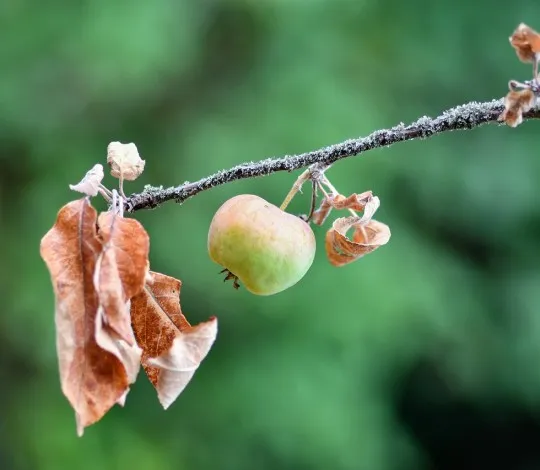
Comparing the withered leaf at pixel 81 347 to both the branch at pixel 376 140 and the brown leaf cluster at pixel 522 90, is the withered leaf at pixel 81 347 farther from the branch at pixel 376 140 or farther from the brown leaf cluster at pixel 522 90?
the brown leaf cluster at pixel 522 90

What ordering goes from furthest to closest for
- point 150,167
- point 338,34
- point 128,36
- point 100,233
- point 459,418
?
point 459,418, point 338,34, point 150,167, point 128,36, point 100,233

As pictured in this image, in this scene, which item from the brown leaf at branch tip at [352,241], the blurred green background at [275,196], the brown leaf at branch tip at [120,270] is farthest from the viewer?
the blurred green background at [275,196]

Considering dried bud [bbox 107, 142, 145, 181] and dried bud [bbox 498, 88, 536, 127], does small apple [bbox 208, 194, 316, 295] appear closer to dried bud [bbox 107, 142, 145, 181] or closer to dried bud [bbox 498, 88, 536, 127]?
dried bud [bbox 107, 142, 145, 181]

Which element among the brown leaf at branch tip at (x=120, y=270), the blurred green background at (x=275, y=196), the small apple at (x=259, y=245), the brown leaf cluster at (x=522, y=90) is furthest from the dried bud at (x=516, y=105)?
the blurred green background at (x=275, y=196)

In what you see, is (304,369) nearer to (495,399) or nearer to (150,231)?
(150,231)

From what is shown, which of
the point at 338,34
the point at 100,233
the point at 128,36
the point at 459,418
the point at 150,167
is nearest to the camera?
the point at 100,233

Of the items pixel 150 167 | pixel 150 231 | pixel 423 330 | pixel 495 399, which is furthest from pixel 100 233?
pixel 495 399

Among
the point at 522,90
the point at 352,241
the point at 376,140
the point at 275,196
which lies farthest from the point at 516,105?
the point at 275,196
